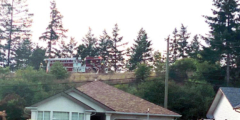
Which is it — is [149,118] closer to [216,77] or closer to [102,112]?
[102,112]

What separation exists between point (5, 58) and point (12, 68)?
2.09 meters

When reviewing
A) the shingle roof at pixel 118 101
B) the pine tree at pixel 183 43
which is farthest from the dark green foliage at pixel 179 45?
the shingle roof at pixel 118 101

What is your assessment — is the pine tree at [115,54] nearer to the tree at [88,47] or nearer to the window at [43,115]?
the tree at [88,47]

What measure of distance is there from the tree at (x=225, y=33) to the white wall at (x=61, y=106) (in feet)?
102

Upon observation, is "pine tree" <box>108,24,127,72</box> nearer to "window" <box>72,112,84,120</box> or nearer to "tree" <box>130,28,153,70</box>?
"tree" <box>130,28,153,70</box>

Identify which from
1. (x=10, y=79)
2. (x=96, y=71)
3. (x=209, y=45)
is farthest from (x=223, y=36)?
(x=10, y=79)

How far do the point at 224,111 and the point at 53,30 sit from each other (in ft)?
151

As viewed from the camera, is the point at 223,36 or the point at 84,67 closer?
the point at 223,36

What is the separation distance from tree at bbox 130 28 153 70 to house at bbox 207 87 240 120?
1499 inches

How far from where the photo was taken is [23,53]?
225 ft

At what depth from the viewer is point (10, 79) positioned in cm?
4647

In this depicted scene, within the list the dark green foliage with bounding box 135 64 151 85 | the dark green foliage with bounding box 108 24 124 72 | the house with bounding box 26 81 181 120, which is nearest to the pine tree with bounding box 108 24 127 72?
the dark green foliage with bounding box 108 24 124 72

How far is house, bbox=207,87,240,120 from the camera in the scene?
103 feet

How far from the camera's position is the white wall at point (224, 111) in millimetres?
31661
